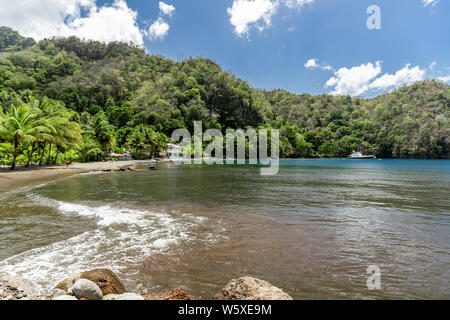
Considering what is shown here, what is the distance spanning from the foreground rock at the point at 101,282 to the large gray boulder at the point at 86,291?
35cm

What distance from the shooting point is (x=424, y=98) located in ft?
430

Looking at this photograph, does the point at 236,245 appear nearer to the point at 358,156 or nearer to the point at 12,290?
the point at 12,290

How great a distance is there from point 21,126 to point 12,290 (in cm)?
3050

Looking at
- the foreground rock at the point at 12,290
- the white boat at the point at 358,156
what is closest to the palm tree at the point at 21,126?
the foreground rock at the point at 12,290

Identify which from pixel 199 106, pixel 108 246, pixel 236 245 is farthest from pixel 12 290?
pixel 199 106

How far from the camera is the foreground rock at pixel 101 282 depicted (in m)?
4.27

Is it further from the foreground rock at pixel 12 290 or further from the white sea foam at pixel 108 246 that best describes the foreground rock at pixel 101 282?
the white sea foam at pixel 108 246

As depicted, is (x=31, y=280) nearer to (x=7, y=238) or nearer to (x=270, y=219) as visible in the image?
(x=7, y=238)

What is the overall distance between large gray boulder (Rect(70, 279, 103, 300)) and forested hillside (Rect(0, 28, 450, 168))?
63080 mm

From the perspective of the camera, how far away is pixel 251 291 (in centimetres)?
380

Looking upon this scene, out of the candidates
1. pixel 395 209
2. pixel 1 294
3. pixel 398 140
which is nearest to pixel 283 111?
pixel 398 140

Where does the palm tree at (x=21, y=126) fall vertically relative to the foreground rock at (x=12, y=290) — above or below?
above

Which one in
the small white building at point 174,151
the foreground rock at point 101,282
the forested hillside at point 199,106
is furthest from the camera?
the forested hillside at point 199,106
